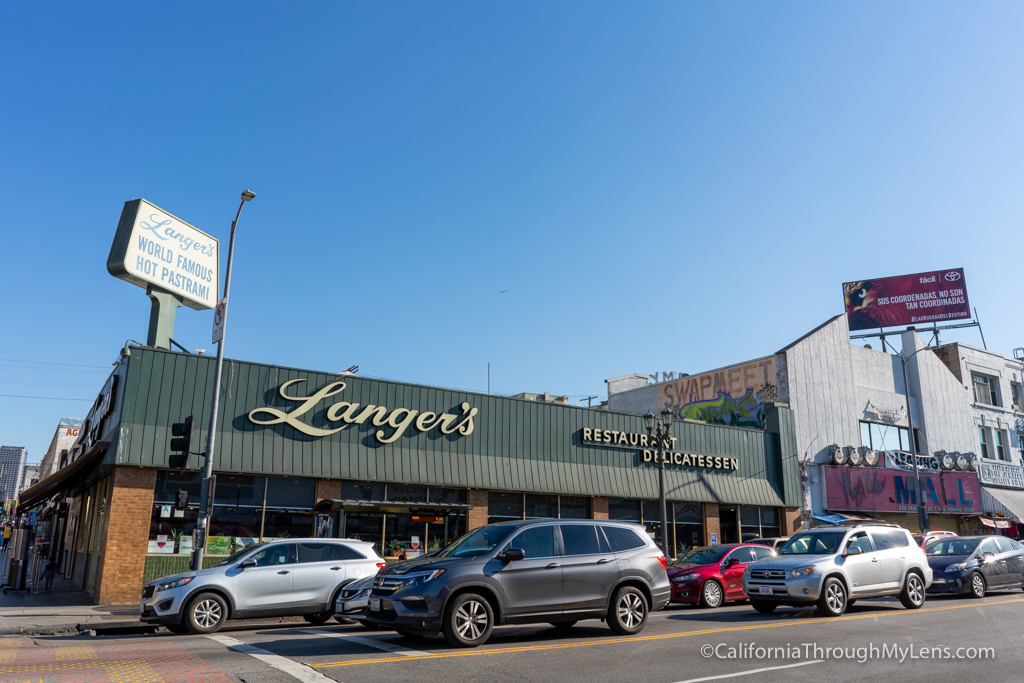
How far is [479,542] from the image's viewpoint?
1070 centimetres

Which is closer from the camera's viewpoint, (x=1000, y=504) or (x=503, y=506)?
(x=503, y=506)

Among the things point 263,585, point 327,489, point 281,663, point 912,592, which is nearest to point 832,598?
point 912,592

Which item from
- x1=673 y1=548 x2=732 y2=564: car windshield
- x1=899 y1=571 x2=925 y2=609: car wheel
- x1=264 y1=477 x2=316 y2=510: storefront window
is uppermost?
x1=264 y1=477 x2=316 y2=510: storefront window

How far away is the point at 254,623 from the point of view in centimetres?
1434

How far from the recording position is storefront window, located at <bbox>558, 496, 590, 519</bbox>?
84.4ft

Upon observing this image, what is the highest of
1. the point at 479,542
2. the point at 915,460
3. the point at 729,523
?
the point at 915,460

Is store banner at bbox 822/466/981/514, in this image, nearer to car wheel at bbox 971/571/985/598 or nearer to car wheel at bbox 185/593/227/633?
car wheel at bbox 971/571/985/598

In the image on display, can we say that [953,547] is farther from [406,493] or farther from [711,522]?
[406,493]

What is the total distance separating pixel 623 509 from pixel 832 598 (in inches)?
546

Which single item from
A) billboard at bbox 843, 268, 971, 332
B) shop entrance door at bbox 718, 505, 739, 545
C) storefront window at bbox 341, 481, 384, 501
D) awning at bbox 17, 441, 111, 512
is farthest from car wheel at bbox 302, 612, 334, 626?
billboard at bbox 843, 268, 971, 332

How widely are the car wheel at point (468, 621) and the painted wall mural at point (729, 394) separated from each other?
2646 centimetres

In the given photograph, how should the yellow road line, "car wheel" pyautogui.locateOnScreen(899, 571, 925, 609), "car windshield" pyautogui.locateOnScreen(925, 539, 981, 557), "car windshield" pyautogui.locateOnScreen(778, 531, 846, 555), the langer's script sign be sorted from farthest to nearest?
the langer's script sign
"car windshield" pyautogui.locateOnScreen(925, 539, 981, 557)
"car wheel" pyautogui.locateOnScreen(899, 571, 925, 609)
"car windshield" pyautogui.locateOnScreen(778, 531, 846, 555)
the yellow road line

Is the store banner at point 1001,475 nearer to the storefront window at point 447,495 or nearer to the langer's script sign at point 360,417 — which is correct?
the storefront window at point 447,495

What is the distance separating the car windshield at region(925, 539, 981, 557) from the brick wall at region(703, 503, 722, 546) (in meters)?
10.4
